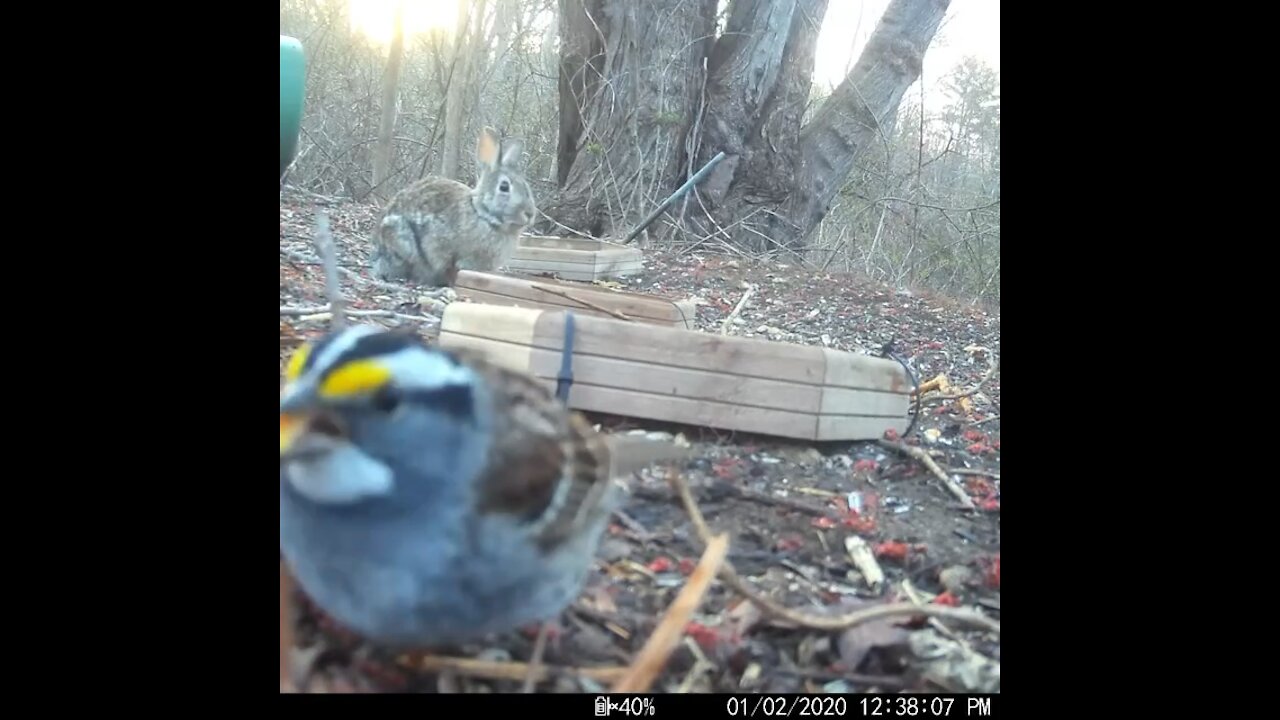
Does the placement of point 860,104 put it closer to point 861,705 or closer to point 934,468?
point 934,468

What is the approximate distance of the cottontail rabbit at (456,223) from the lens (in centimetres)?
528

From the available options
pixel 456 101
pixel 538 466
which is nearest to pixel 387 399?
pixel 538 466

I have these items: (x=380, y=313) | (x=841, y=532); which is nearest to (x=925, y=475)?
(x=841, y=532)

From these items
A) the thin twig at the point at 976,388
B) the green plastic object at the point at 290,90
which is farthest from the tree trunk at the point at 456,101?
the thin twig at the point at 976,388

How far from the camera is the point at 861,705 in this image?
177cm

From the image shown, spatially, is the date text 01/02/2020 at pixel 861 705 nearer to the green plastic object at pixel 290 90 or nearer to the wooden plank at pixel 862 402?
the wooden plank at pixel 862 402

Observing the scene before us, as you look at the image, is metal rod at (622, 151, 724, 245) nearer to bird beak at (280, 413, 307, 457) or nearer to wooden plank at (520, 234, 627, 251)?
wooden plank at (520, 234, 627, 251)

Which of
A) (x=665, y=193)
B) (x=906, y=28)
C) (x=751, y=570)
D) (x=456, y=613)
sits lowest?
(x=751, y=570)

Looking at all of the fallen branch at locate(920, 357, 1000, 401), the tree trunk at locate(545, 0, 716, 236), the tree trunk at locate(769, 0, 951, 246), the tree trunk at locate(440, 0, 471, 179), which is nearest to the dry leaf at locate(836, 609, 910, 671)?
the fallen branch at locate(920, 357, 1000, 401)

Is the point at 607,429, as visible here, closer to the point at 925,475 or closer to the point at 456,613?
the point at 925,475

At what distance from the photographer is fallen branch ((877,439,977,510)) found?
3027mm

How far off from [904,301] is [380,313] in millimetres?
3809

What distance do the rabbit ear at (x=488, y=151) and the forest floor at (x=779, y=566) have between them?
1480 millimetres

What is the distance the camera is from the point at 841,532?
105 inches
